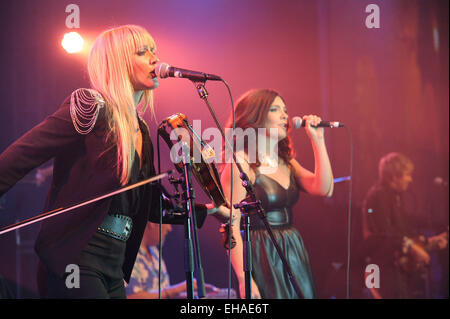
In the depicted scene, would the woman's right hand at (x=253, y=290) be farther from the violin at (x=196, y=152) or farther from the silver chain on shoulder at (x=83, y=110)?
the silver chain on shoulder at (x=83, y=110)

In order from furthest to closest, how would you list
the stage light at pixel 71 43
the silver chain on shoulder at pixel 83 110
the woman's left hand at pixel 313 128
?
the woman's left hand at pixel 313 128, the stage light at pixel 71 43, the silver chain on shoulder at pixel 83 110

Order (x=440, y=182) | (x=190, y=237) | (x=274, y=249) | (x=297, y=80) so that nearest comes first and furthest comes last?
(x=190, y=237) → (x=274, y=249) → (x=297, y=80) → (x=440, y=182)

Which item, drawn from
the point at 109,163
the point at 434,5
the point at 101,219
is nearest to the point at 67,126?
the point at 109,163

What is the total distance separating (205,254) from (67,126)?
165cm

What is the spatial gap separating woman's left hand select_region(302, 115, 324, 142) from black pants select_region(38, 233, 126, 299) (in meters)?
1.53

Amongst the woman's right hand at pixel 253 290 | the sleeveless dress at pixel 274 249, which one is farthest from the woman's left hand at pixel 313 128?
the woman's right hand at pixel 253 290

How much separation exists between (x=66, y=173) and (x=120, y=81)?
44 centimetres

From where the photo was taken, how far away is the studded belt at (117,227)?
5.57ft

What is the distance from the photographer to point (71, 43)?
279 cm

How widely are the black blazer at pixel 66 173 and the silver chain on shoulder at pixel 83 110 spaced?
20 millimetres

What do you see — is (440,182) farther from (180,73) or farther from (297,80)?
(180,73)

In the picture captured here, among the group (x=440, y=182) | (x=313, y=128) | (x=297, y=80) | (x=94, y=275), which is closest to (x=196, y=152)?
(x=94, y=275)

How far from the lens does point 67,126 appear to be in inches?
66.6
